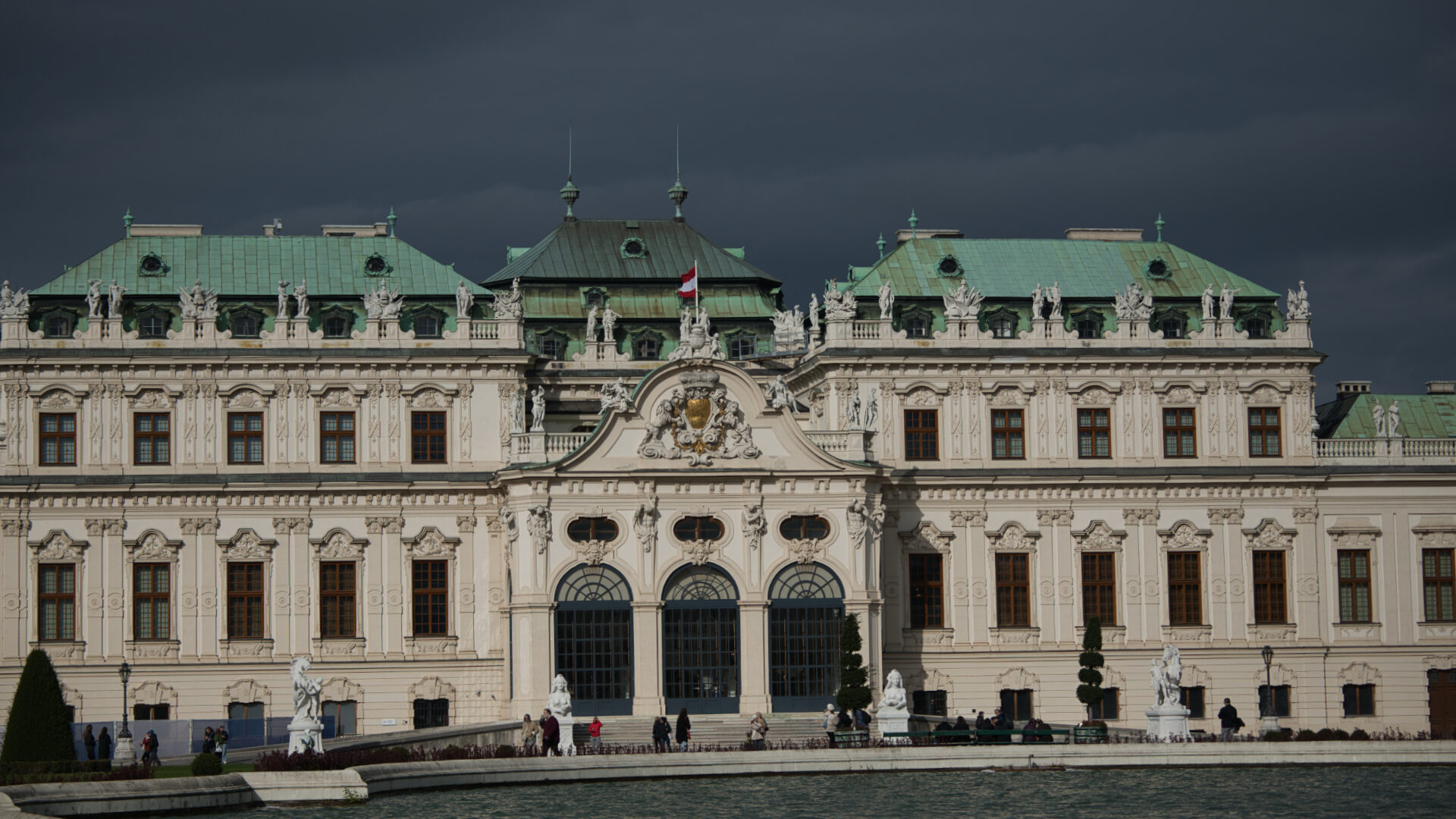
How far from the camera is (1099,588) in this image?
79125mm

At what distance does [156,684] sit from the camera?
74875mm

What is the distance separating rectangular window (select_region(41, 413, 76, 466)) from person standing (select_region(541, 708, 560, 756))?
23055 mm

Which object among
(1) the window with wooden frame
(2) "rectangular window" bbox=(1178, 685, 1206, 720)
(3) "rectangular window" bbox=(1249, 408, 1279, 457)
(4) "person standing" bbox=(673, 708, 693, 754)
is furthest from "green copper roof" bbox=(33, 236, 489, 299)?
(2) "rectangular window" bbox=(1178, 685, 1206, 720)

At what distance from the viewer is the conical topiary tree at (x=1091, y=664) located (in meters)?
69.2

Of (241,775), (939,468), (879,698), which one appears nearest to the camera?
(241,775)

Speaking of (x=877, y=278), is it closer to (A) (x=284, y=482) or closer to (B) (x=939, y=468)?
(B) (x=939, y=468)

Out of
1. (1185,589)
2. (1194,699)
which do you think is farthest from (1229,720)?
(1185,589)

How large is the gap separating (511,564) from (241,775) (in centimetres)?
2183

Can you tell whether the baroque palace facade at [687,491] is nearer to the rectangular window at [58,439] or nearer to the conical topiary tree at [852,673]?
the rectangular window at [58,439]

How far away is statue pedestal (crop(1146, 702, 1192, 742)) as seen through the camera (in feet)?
214

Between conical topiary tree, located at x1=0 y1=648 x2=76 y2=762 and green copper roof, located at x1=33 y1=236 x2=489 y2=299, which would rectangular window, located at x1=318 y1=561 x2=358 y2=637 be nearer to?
green copper roof, located at x1=33 y1=236 x2=489 y2=299

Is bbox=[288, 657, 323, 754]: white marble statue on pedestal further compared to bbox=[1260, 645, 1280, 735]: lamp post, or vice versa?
bbox=[1260, 645, 1280, 735]: lamp post

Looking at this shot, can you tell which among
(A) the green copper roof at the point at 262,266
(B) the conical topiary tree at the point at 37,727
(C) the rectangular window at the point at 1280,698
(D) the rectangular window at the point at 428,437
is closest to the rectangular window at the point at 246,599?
(D) the rectangular window at the point at 428,437

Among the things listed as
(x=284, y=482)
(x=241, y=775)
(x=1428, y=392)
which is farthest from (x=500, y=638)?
(x=1428, y=392)
